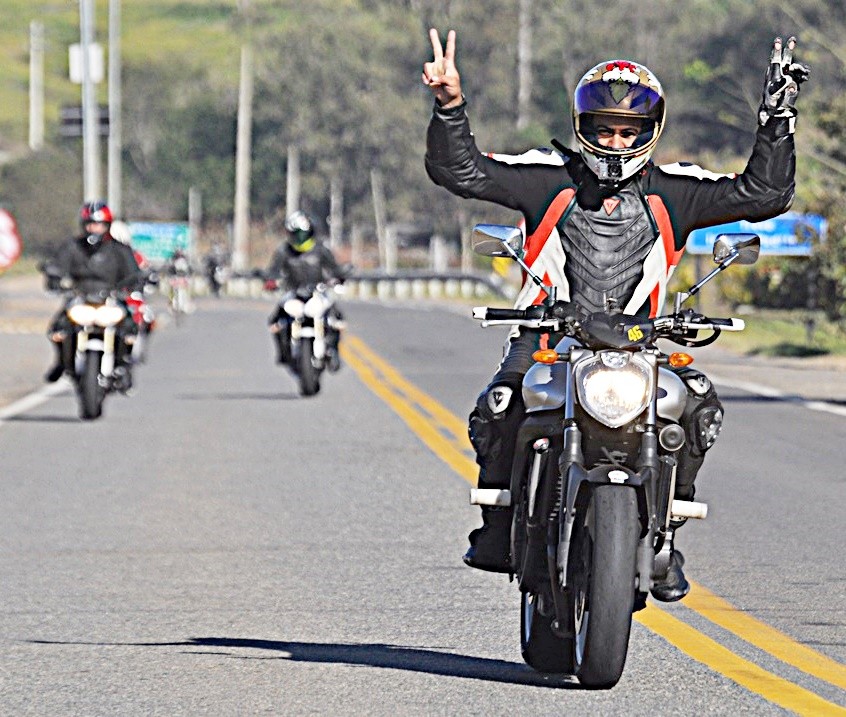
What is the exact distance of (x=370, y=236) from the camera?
103625 millimetres

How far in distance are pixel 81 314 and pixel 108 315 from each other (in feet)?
0.81

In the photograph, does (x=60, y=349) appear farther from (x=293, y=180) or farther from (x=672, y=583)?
(x=293, y=180)

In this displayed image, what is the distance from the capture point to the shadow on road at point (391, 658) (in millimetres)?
7230

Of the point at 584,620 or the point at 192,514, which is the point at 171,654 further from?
the point at 192,514

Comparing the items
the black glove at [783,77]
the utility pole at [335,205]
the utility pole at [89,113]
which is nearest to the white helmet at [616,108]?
the black glove at [783,77]

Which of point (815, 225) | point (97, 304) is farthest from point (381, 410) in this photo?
point (815, 225)

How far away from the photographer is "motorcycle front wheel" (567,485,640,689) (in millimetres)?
6375

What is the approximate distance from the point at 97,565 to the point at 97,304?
30.3ft

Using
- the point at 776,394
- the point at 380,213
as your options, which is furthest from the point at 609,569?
the point at 380,213

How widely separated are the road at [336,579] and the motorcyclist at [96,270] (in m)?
0.66

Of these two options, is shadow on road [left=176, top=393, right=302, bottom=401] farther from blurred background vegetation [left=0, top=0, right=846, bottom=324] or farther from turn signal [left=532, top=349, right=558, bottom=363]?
blurred background vegetation [left=0, top=0, right=846, bottom=324]

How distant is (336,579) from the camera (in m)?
9.55

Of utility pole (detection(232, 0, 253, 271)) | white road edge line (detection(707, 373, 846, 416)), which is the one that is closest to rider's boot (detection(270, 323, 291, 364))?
white road edge line (detection(707, 373, 846, 416))

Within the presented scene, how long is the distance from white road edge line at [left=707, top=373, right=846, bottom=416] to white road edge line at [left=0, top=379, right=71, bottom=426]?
7.16 m
